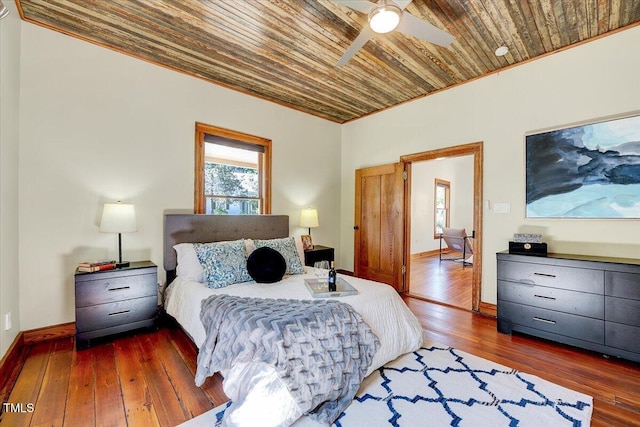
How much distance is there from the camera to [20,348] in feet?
7.69

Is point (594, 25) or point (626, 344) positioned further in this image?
point (594, 25)

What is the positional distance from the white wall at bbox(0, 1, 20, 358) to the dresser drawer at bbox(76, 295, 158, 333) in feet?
1.49

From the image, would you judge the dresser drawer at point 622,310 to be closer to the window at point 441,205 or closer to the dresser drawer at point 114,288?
the dresser drawer at point 114,288

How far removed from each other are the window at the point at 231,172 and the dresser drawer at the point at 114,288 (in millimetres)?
1067

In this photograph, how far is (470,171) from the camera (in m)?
8.45

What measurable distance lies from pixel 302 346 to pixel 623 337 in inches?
106

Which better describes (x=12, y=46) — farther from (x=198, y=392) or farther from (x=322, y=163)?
(x=322, y=163)

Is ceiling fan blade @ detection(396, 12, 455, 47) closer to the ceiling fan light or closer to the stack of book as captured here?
the ceiling fan light

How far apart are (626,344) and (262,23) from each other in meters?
4.13

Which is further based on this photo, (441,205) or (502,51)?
(441,205)

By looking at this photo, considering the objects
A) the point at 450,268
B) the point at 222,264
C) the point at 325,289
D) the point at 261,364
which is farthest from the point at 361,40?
the point at 450,268

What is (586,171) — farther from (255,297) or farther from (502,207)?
(255,297)

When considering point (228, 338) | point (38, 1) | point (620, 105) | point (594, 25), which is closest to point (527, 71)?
point (594, 25)

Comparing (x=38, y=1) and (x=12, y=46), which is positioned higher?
(x=38, y=1)
